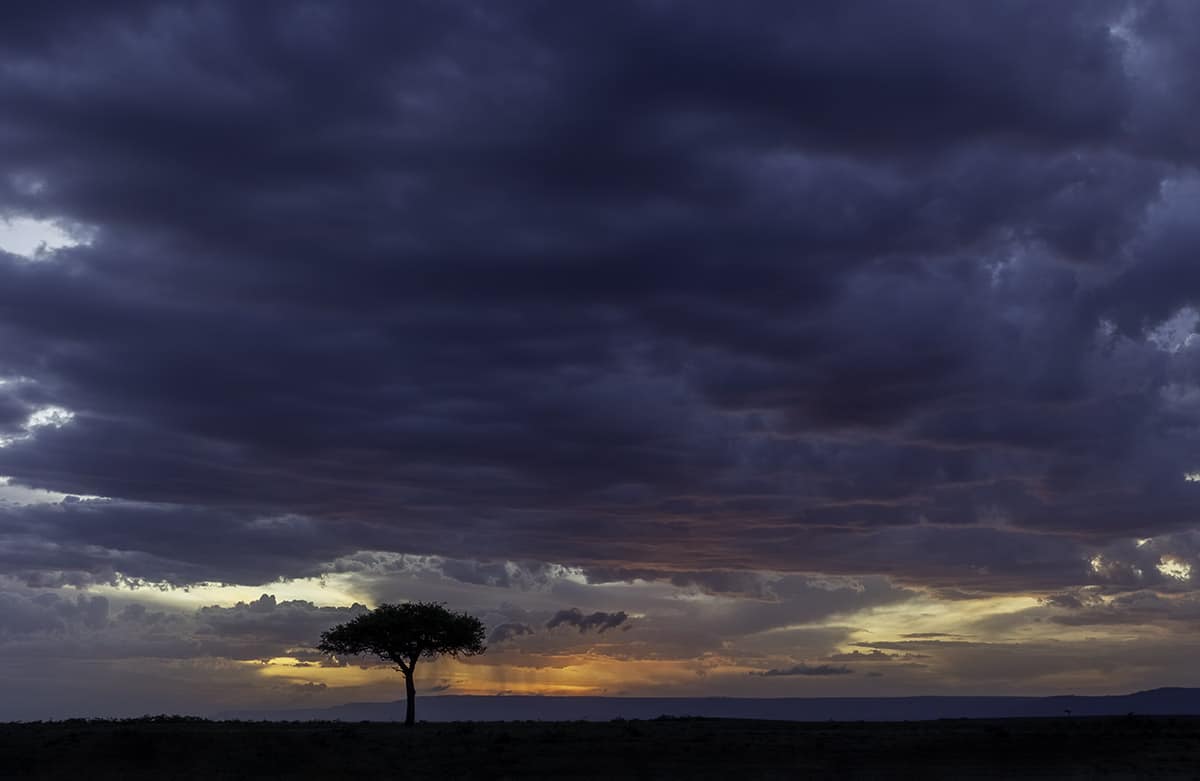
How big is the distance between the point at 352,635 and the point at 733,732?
45264 millimetres

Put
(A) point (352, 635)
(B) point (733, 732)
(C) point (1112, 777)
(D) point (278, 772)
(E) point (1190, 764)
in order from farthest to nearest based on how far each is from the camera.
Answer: (A) point (352, 635), (B) point (733, 732), (D) point (278, 772), (E) point (1190, 764), (C) point (1112, 777)

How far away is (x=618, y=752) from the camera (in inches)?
3236

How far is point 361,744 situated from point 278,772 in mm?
7713

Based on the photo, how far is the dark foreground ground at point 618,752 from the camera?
7494 cm

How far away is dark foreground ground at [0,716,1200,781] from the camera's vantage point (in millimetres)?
74938

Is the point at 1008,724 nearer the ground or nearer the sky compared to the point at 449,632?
nearer the ground

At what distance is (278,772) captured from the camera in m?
78.4

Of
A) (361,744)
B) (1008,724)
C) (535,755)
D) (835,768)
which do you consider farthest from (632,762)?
(1008,724)

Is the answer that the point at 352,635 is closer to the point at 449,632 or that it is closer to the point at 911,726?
the point at 449,632

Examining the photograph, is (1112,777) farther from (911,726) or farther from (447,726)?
(447,726)

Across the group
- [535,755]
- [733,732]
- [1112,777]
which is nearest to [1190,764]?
[1112,777]

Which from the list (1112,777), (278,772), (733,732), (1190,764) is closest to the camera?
(1112,777)

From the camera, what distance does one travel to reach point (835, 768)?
74812mm

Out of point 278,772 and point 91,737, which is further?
point 91,737
